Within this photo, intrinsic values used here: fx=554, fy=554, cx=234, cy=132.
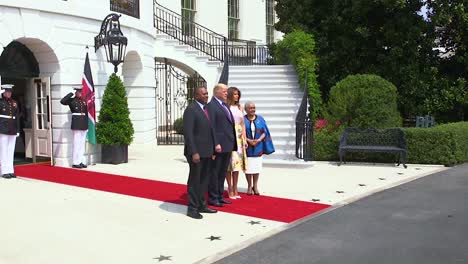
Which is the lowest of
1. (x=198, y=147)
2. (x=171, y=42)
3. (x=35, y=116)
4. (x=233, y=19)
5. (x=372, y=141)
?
(x=372, y=141)

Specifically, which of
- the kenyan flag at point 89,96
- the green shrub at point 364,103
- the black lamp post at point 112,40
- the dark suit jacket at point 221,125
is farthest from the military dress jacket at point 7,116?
the green shrub at point 364,103

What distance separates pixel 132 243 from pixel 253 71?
12.5m

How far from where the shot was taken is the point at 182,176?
11.0 meters

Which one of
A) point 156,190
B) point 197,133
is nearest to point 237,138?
point 197,133

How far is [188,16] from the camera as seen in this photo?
25.0 meters

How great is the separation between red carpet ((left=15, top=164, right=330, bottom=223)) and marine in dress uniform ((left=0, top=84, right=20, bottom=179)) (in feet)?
1.35

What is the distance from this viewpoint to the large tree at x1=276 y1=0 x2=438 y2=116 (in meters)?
16.8

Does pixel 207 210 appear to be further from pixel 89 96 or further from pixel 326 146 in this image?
pixel 326 146

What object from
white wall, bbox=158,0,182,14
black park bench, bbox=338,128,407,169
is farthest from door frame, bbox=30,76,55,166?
white wall, bbox=158,0,182,14

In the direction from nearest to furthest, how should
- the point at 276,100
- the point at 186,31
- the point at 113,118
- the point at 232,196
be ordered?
1. the point at 232,196
2. the point at 113,118
3. the point at 276,100
4. the point at 186,31

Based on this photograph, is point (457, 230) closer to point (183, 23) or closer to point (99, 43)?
point (99, 43)

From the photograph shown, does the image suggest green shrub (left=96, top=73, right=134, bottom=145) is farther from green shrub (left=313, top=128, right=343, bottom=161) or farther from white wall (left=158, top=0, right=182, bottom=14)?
white wall (left=158, top=0, right=182, bottom=14)

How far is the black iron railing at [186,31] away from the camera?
20406 millimetres

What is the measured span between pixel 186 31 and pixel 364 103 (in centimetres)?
1226
